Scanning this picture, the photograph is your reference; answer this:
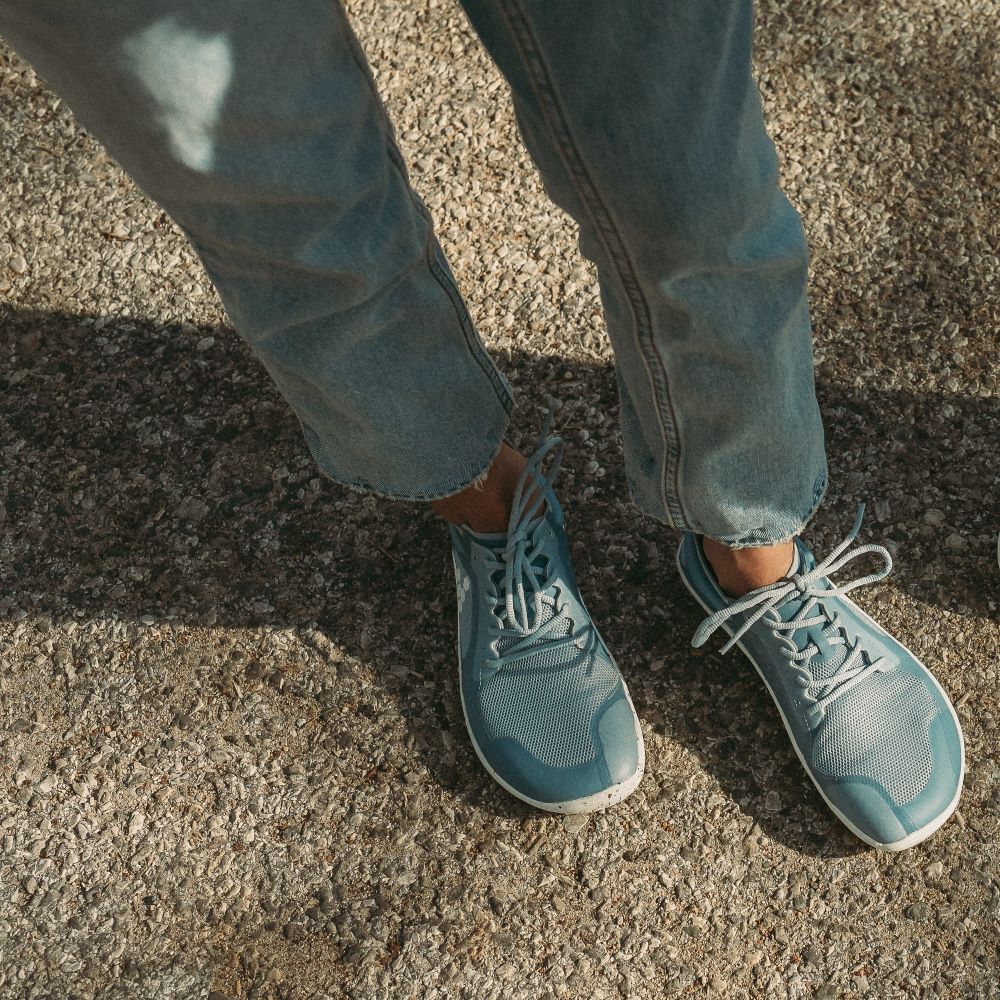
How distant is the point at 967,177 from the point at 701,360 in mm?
1179

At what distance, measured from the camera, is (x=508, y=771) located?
139 cm

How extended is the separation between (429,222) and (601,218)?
0.30 metres

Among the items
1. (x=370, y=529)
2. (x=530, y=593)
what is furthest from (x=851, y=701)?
(x=370, y=529)

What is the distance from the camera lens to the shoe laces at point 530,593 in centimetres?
144

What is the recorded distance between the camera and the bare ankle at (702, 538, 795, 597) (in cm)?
134

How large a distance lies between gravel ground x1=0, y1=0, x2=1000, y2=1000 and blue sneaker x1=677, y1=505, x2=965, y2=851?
61 millimetres

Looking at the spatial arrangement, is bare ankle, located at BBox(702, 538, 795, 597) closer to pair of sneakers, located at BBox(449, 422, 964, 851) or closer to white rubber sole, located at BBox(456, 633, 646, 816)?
pair of sneakers, located at BBox(449, 422, 964, 851)

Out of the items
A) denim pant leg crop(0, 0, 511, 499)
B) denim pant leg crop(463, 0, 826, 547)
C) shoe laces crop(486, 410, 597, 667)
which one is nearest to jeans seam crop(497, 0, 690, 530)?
denim pant leg crop(463, 0, 826, 547)

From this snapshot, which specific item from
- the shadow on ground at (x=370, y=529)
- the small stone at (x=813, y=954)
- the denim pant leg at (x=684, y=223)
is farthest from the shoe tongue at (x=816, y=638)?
the small stone at (x=813, y=954)

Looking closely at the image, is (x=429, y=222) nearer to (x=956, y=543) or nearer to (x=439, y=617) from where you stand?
(x=439, y=617)

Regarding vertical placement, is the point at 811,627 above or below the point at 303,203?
below

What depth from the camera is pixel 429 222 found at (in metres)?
1.14

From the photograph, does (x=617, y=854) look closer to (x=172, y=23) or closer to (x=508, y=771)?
(x=508, y=771)

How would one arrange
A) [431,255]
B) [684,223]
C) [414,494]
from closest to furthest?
[684,223]
[431,255]
[414,494]
